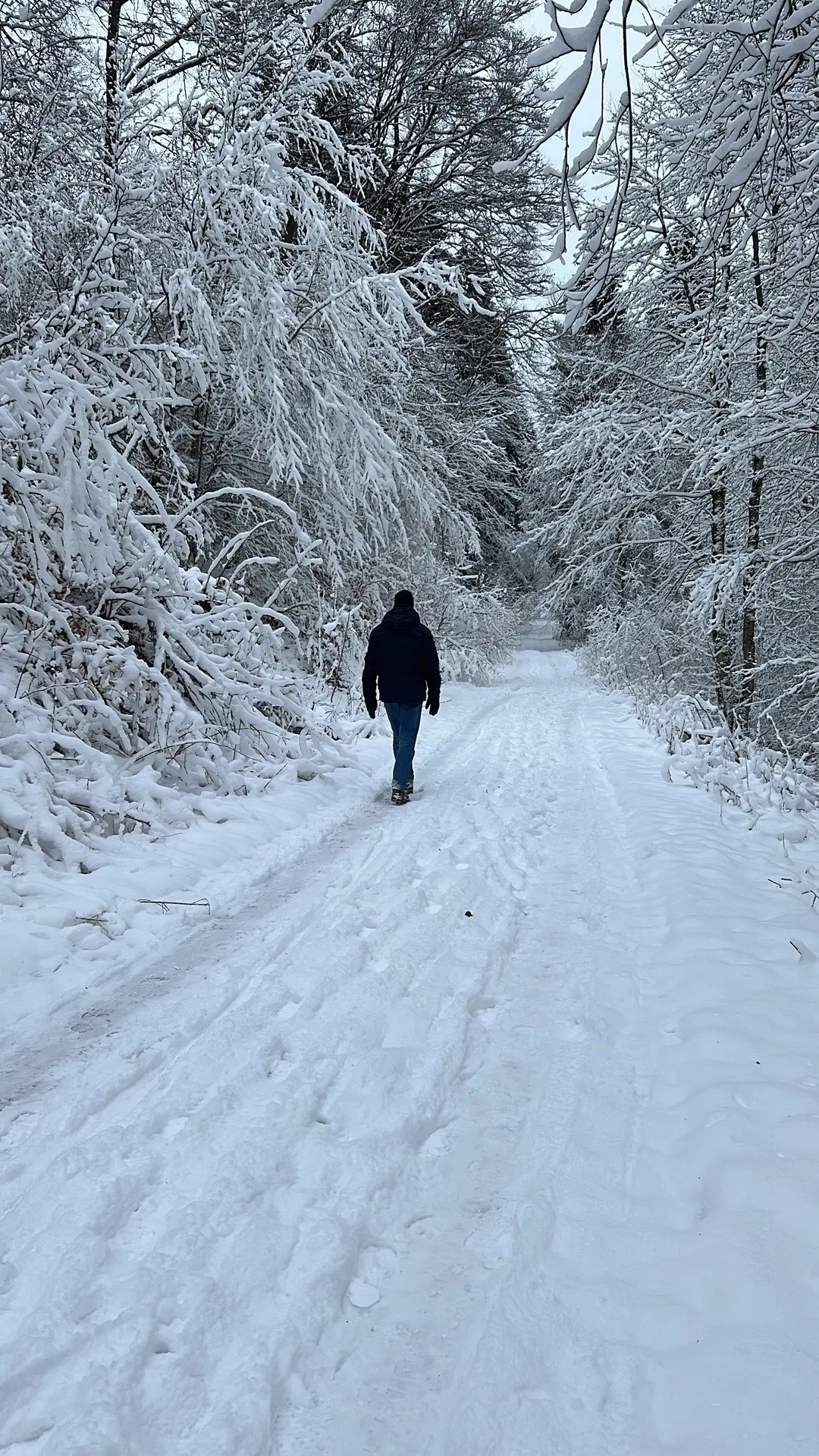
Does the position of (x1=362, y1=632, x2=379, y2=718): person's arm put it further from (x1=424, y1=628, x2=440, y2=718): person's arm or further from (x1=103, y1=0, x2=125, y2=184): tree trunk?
(x1=103, y1=0, x2=125, y2=184): tree trunk

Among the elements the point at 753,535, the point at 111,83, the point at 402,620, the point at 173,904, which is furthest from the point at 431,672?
the point at 111,83

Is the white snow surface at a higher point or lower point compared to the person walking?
lower

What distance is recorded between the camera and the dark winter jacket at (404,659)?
763 cm

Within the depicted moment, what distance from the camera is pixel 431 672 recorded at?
7.67m

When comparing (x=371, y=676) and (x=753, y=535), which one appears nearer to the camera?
(x=371, y=676)

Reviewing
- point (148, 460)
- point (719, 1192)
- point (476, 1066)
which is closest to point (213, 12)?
point (148, 460)

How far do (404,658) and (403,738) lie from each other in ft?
2.66

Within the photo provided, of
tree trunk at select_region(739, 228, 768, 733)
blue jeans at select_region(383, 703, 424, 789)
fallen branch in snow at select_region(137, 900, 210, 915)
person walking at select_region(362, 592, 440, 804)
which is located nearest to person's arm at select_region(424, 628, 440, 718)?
person walking at select_region(362, 592, 440, 804)

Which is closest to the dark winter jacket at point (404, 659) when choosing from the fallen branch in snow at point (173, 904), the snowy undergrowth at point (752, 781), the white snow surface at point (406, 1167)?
the snowy undergrowth at point (752, 781)

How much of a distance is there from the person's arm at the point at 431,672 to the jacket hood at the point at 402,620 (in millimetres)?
174

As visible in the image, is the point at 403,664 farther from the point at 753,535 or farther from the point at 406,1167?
the point at 406,1167

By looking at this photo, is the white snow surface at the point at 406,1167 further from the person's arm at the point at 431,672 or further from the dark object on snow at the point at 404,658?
the person's arm at the point at 431,672

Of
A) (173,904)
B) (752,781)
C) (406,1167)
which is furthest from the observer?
(752,781)

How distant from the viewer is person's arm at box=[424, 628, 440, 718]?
7.64 m
